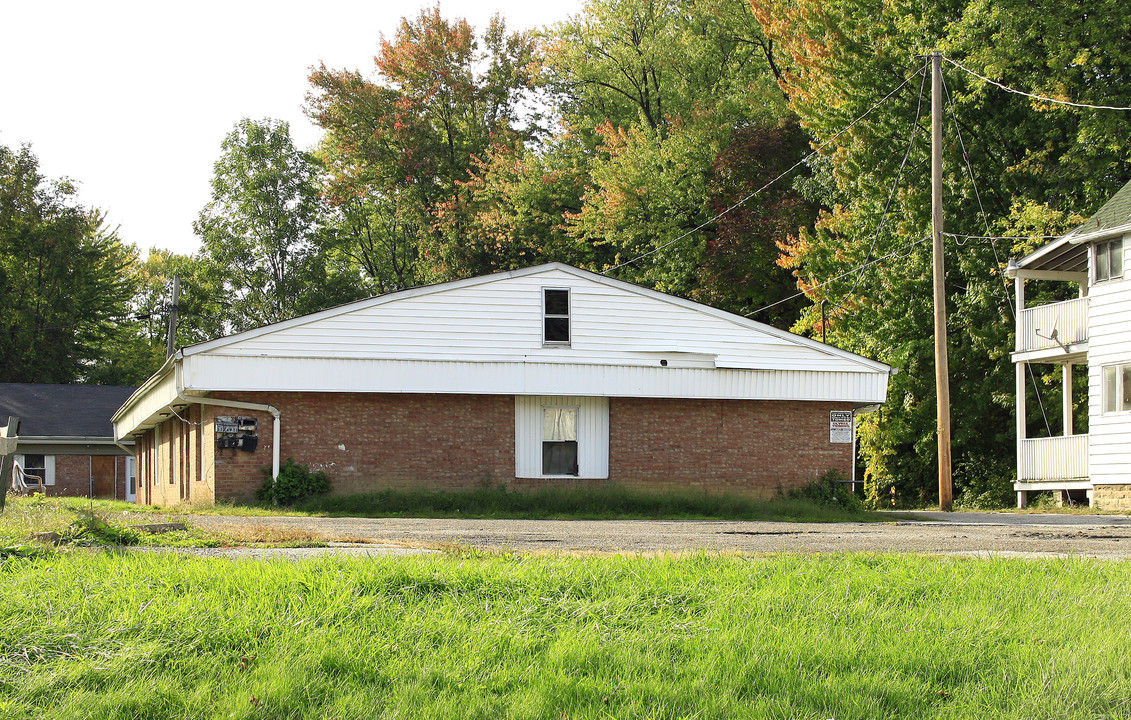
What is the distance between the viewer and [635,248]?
144 feet

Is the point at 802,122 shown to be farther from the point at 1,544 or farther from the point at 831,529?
the point at 1,544

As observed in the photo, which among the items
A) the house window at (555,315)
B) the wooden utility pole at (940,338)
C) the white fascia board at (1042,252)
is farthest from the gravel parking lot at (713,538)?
the white fascia board at (1042,252)

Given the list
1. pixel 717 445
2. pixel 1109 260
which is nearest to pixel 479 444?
pixel 717 445

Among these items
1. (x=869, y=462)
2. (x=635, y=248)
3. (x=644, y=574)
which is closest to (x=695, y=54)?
(x=635, y=248)

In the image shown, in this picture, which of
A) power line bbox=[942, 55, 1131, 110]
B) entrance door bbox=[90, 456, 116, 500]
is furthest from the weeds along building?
entrance door bbox=[90, 456, 116, 500]

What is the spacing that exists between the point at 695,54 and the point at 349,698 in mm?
42516

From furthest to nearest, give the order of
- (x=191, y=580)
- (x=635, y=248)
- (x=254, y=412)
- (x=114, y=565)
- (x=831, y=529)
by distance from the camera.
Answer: (x=635, y=248)
(x=254, y=412)
(x=831, y=529)
(x=114, y=565)
(x=191, y=580)

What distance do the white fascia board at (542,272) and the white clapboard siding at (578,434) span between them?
2469 mm

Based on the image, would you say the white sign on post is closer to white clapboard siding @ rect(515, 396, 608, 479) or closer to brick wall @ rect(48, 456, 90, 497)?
white clapboard siding @ rect(515, 396, 608, 479)

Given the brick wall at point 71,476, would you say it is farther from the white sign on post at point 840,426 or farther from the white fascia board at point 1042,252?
the white fascia board at point 1042,252

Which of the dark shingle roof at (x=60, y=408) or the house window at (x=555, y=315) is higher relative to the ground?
the house window at (x=555, y=315)

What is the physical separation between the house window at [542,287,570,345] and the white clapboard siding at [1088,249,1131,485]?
41.7 feet

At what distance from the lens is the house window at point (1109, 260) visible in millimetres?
26047

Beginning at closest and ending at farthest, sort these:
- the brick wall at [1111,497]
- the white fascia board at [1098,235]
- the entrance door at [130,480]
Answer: the white fascia board at [1098,235]
the brick wall at [1111,497]
the entrance door at [130,480]
